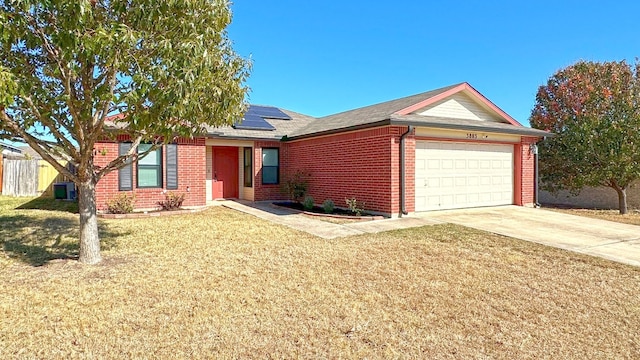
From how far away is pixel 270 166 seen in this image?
16172 mm

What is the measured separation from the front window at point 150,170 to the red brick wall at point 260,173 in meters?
3.90

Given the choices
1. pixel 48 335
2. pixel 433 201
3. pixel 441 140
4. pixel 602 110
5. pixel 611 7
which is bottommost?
pixel 48 335

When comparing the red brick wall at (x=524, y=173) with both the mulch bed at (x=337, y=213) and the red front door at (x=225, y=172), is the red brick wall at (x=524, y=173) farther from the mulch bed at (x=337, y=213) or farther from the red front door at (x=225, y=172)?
the red front door at (x=225, y=172)

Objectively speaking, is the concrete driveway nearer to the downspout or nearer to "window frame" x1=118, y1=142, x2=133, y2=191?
the downspout

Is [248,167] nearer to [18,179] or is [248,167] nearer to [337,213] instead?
[337,213]

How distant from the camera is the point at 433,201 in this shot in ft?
40.0

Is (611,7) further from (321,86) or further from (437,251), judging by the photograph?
(321,86)

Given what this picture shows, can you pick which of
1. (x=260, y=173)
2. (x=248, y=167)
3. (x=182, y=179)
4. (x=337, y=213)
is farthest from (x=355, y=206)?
(x=182, y=179)

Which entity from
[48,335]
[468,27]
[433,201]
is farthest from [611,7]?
[48,335]

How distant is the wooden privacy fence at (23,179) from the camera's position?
20.5m

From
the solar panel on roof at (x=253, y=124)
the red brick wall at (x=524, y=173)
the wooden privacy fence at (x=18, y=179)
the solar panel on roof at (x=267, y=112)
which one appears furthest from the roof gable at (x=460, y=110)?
the wooden privacy fence at (x=18, y=179)

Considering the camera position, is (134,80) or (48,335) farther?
(134,80)

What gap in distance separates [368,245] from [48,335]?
18.1 feet

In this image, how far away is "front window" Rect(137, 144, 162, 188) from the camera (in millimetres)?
12859
